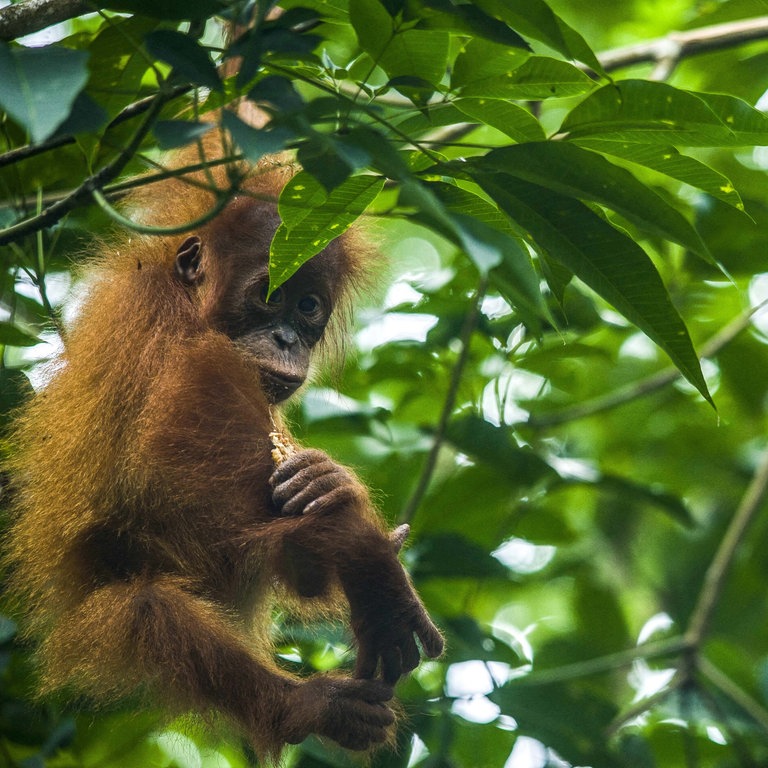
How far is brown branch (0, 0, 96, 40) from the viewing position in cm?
253

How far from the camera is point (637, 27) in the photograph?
6.62 m

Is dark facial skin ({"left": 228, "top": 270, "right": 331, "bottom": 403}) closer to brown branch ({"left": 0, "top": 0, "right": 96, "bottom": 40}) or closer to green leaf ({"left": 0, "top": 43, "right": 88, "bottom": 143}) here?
brown branch ({"left": 0, "top": 0, "right": 96, "bottom": 40})

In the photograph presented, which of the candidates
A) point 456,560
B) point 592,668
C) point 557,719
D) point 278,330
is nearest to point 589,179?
point 278,330

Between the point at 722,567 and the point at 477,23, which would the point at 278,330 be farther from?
the point at 722,567

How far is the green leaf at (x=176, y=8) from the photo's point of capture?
2088mm

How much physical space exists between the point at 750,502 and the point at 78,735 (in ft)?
10.5

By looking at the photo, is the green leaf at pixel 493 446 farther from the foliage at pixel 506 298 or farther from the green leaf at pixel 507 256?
the green leaf at pixel 507 256

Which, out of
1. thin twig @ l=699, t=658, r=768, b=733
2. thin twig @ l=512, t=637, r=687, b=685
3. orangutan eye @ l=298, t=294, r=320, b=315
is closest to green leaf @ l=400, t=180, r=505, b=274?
orangutan eye @ l=298, t=294, r=320, b=315

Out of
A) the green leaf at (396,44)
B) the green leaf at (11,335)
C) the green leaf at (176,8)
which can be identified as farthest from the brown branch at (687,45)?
the green leaf at (176,8)

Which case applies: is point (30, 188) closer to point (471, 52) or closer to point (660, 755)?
point (471, 52)

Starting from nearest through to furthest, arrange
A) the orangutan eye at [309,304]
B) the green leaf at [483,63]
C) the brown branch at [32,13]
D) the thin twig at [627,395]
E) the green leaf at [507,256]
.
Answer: the green leaf at [507,256] < the green leaf at [483,63] < the brown branch at [32,13] < the orangutan eye at [309,304] < the thin twig at [627,395]

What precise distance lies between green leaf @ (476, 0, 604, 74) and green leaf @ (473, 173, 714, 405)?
11.2 inches

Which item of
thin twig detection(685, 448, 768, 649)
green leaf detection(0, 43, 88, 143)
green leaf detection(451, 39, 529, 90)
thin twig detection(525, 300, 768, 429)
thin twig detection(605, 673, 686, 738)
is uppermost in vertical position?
green leaf detection(0, 43, 88, 143)

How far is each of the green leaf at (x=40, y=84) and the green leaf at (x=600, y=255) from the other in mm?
853
